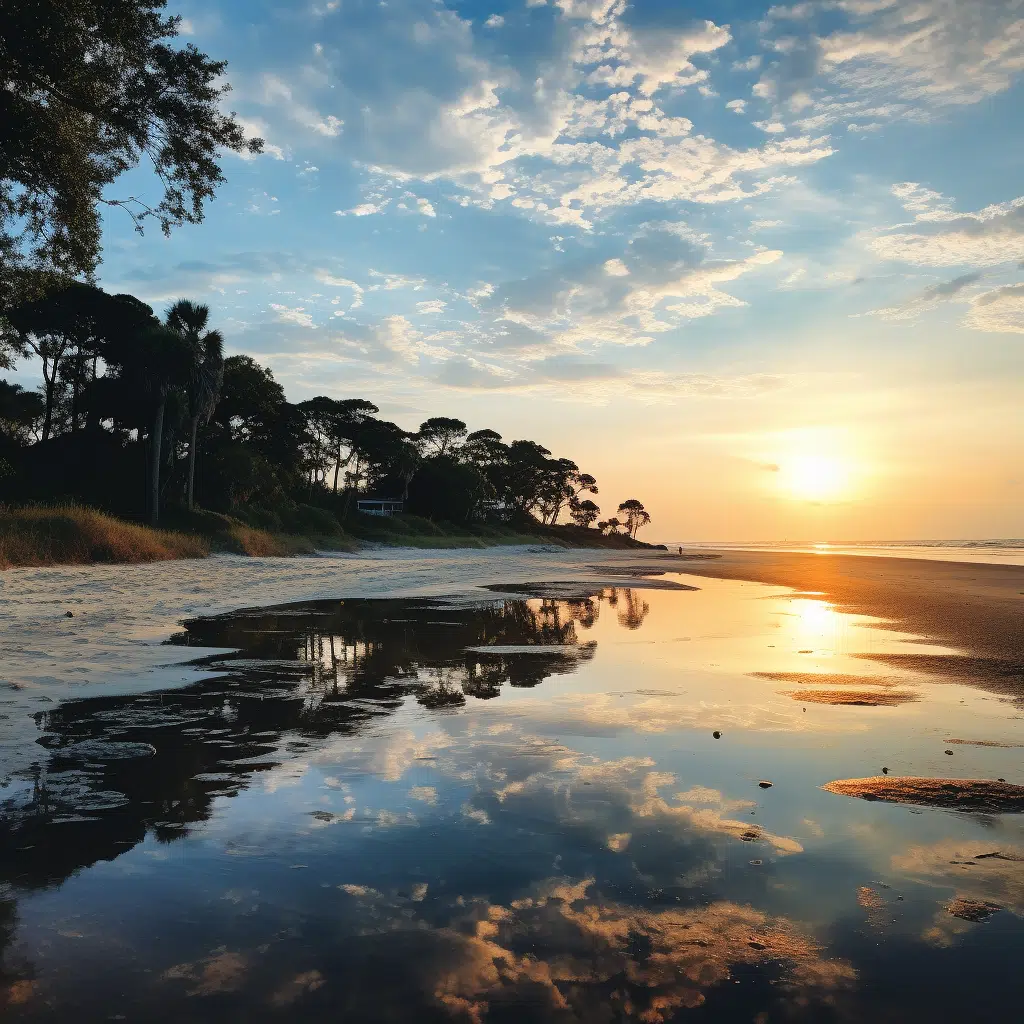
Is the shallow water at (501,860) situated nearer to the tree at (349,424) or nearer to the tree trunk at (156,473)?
the tree trunk at (156,473)

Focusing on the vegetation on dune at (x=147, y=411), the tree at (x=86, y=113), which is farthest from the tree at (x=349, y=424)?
the tree at (x=86, y=113)

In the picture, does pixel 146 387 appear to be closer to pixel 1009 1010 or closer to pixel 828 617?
pixel 828 617

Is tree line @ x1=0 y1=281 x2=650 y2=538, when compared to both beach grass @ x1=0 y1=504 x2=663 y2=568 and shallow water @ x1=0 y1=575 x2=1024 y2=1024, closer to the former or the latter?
beach grass @ x1=0 y1=504 x2=663 y2=568

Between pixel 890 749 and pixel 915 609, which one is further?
pixel 915 609

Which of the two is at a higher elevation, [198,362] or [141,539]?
[198,362]

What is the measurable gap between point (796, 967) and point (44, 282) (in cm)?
1675

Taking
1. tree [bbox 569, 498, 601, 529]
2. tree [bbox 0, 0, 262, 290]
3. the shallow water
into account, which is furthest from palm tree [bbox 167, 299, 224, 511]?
tree [bbox 569, 498, 601, 529]

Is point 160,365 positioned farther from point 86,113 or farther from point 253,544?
point 86,113

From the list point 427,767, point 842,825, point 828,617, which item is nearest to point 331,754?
point 427,767

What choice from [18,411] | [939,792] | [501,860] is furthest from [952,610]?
[18,411]

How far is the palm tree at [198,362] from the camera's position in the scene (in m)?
44.5

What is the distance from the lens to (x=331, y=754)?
5.98 meters

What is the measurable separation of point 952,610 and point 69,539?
1034 inches

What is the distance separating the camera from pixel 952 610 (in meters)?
18.9
